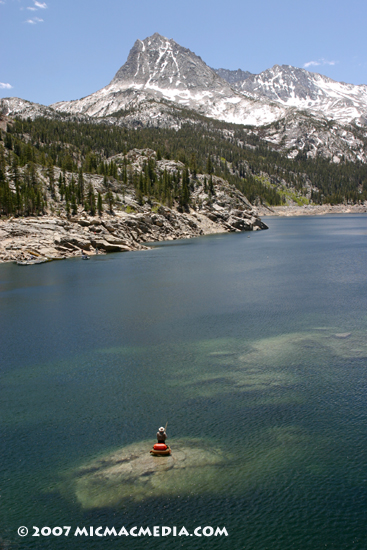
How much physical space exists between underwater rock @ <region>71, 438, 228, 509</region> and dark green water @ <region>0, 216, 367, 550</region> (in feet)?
0.61

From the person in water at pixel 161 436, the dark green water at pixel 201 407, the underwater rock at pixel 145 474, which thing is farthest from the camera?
the person in water at pixel 161 436

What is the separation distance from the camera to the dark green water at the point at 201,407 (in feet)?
55.3

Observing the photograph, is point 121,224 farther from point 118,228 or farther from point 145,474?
point 145,474

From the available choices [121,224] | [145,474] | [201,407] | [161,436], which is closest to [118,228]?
[121,224]

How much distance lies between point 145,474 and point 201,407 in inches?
276

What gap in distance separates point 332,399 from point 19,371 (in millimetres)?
23401

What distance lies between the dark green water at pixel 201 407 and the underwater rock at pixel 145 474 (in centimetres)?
18

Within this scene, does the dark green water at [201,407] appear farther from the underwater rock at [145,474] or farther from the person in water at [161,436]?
the person in water at [161,436]

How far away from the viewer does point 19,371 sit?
32.8m

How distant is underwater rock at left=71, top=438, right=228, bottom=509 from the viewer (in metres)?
18.3

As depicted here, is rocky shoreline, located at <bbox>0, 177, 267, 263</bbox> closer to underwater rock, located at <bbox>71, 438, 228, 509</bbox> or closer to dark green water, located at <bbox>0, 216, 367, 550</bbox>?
dark green water, located at <bbox>0, 216, 367, 550</bbox>

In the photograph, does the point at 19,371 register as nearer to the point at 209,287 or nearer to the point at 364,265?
the point at 209,287

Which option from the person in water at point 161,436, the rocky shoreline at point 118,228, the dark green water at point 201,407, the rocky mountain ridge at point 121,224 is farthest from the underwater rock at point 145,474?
the rocky mountain ridge at point 121,224

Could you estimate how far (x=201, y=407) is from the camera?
85.0 feet
